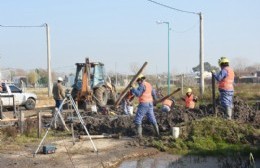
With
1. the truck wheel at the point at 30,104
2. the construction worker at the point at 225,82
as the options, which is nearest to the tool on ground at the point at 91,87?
the truck wheel at the point at 30,104

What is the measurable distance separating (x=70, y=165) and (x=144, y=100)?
4075 millimetres

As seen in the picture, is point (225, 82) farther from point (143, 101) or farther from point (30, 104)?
point (30, 104)

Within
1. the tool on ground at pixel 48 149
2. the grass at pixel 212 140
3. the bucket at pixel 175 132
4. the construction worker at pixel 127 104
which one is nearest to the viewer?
the tool on ground at pixel 48 149

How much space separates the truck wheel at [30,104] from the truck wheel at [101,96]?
6580 millimetres

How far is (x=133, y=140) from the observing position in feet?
45.8

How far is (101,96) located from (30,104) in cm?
722

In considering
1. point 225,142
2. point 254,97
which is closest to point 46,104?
point 254,97

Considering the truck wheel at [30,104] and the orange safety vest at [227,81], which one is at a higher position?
the orange safety vest at [227,81]

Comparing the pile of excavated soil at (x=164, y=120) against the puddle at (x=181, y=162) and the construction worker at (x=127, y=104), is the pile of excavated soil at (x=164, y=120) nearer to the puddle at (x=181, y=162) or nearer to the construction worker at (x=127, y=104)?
the puddle at (x=181, y=162)

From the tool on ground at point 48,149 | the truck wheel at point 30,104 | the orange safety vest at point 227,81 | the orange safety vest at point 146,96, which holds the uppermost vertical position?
the orange safety vest at point 227,81

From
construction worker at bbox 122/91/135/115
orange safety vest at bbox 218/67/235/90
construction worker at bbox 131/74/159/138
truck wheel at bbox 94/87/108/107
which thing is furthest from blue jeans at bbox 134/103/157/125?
truck wheel at bbox 94/87/108/107

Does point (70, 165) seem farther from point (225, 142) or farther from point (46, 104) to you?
point (46, 104)

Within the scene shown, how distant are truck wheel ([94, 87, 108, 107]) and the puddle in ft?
37.4

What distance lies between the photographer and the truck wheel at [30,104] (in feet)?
96.5
